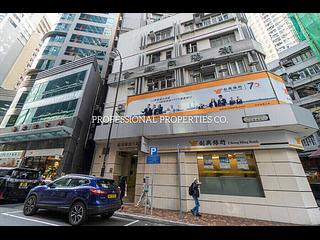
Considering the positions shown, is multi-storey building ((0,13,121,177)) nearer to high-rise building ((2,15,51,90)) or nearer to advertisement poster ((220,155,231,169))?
advertisement poster ((220,155,231,169))

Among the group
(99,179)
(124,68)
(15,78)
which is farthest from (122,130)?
(15,78)

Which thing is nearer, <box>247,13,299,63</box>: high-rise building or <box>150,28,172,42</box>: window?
<box>150,28,172,42</box>: window

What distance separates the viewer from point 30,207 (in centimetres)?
680

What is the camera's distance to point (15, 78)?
50.9m

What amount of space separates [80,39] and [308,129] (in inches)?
1367

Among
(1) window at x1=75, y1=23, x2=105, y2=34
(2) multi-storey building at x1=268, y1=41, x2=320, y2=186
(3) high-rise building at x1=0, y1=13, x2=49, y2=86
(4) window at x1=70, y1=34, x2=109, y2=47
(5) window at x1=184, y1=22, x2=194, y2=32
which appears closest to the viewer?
(5) window at x1=184, y1=22, x2=194, y2=32

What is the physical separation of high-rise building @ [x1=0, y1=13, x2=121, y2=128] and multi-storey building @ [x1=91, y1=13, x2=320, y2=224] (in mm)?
15706

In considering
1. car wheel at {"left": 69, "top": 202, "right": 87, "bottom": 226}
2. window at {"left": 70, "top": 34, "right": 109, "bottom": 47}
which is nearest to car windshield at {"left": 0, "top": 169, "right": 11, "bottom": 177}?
car wheel at {"left": 69, "top": 202, "right": 87, "bottom": 226}

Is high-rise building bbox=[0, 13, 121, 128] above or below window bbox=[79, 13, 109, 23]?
below

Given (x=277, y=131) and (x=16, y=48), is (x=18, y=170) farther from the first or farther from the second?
(x=16, y=48)

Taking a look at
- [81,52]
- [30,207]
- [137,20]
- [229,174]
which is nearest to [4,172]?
[30,207]

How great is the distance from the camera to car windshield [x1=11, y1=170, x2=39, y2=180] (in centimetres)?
882

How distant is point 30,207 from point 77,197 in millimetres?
2864

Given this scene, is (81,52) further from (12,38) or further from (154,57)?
(12,38)
